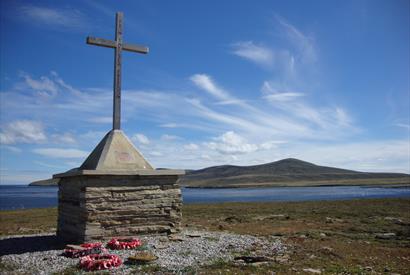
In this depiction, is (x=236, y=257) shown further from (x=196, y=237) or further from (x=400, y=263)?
(x=400, y=263)

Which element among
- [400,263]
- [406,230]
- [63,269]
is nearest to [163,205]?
[63,269]

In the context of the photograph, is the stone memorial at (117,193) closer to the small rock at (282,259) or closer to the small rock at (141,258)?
the small rock at (141,258)

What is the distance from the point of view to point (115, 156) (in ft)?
51.3

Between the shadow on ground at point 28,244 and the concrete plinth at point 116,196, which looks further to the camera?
the shadow on ground at point 28,244

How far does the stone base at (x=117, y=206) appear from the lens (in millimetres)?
14297

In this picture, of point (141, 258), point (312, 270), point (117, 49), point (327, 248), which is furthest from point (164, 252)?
point (117, 49)

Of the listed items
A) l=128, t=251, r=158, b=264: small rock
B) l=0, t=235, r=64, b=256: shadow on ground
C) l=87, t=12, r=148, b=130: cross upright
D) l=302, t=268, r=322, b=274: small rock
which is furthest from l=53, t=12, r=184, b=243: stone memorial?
l=302, t=268, r=322, b=274: small rock

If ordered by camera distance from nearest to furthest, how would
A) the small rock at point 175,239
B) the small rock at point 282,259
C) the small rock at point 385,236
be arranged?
the small rock at point 282,259 < the small rock at point 175,239 < the small rock at point 385,236

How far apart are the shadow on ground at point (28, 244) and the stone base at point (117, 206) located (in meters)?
0.55

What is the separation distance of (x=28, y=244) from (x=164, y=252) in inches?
241

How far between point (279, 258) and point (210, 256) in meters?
2.10

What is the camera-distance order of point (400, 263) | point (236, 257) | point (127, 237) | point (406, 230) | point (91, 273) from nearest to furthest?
1. point (91, 273)
2. point (236, 257)
3. point (400, 263)
4. point (127, 237)
5. point (406, 230)

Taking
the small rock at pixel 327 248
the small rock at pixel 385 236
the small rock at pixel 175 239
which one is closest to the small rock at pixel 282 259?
the small rock at pixel 327 248

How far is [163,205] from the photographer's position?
15680 mm
